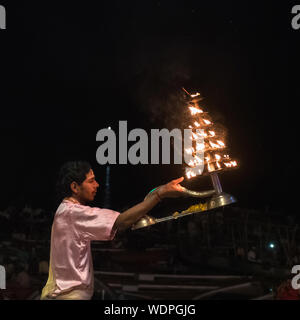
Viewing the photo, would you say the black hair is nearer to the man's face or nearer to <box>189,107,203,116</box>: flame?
the man's face

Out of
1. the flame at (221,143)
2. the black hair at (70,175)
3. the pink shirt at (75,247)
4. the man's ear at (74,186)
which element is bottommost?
the pink shirt at (75,247)

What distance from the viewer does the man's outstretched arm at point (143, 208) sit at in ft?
7.95

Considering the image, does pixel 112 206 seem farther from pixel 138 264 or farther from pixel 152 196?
pixel 152 196

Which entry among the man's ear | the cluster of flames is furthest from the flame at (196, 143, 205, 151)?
the man's ear

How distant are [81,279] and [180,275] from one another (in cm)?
277

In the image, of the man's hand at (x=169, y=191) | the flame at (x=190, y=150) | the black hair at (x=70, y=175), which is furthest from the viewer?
the flame at (x=190, y=150)

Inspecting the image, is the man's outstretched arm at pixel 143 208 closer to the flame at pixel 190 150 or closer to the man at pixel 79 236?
the man at pixel 79 236

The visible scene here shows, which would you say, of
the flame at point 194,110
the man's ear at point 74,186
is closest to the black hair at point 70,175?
the man's ear at point 74,186

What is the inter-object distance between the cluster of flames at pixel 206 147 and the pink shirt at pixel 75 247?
0.75 meters

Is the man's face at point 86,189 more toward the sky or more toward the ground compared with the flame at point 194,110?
more toward the ground

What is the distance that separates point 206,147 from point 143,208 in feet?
2.30

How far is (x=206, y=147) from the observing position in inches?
111

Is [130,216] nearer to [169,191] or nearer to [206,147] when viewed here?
[169,191]

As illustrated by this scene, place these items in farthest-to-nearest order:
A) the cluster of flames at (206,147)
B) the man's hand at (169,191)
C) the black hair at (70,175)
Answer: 1. the cluster of flames at (206,147)
2. the black hair at (70,175)
3. the man's hand at (169,191)
